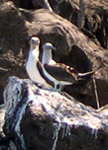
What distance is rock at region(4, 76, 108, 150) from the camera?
33.1 feet

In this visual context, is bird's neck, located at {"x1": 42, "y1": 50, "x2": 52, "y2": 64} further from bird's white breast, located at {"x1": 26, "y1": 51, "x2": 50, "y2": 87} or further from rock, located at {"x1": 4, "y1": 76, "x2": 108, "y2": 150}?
rock, located at {"x1": 4, "y1": 76, "x2": 108, "y2": 150}

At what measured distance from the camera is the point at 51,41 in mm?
14695

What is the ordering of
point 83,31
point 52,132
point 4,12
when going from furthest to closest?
point 83,31 < point 4,12 < point 52,132

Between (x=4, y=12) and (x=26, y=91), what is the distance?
4464 mm

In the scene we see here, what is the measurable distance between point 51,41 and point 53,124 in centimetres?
483

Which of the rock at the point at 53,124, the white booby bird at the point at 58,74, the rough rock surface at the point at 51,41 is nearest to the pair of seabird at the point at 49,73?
the white booby bird at the point at 58,74

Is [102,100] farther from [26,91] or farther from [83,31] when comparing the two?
[26,91]

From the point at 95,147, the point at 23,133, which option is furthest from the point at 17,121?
the point at 95,147

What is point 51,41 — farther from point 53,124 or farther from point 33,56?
point 53,124

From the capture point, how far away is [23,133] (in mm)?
10336

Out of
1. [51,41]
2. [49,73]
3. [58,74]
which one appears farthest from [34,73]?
[51,41]

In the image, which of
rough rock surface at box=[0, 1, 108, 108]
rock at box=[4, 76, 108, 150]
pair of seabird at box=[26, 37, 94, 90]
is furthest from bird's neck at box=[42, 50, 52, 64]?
rough rock surface at box=[0, 1, 108, 108]

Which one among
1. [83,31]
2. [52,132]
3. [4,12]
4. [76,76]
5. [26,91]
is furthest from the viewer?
[83,31]

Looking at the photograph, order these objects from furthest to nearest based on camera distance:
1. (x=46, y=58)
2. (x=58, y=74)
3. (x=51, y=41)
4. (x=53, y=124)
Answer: (x=51, y=41) → (x=46, y=58) → (x=58, y=74) → (x=53, y=124)
